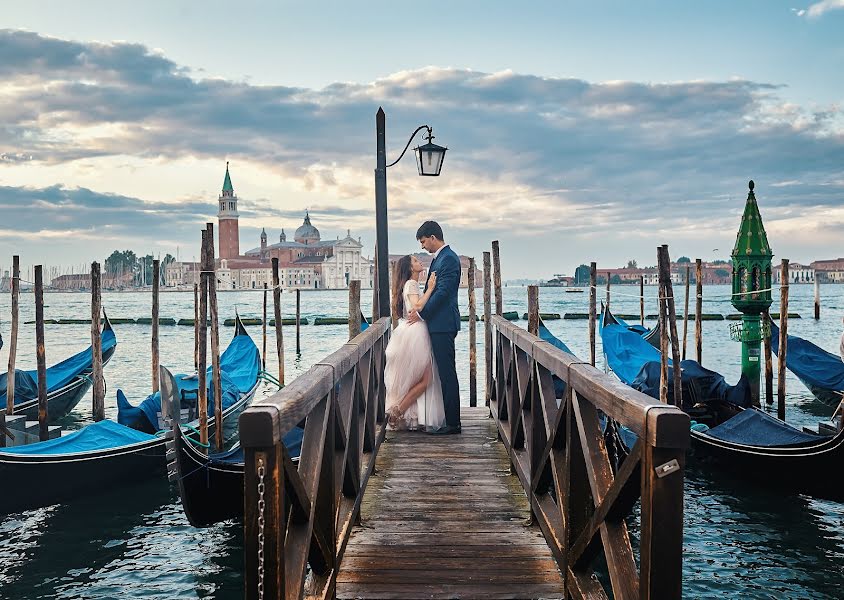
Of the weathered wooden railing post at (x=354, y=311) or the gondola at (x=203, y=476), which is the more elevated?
the weathered wooden railing post at (x=354, y=311)

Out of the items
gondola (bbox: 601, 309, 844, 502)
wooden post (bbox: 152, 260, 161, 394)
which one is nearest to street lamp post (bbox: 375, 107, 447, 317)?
gondola (bbox: 601, 309, 844, 502)

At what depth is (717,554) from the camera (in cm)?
605

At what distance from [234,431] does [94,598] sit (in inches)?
222

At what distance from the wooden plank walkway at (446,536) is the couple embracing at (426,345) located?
586 mm

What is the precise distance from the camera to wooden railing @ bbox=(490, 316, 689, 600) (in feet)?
5.53

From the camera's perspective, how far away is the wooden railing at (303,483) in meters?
1.75

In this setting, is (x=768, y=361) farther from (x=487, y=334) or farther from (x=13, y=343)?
(x=13, y=343)

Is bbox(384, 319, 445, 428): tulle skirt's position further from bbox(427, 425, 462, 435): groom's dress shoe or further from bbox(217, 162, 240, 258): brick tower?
bbox(217, 162, 240, 258): brick tower

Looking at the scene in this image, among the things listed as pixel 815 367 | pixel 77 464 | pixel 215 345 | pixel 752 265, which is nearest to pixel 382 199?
pixel 215 345

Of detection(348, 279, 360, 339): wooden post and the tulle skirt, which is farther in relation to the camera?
detection(348, 279, 360, 339): wooden post

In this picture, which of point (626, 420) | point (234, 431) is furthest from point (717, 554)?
point (234, 431)

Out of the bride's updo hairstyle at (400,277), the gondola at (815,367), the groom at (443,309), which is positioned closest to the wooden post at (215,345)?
the bride's updo hairstyle at (400,277)

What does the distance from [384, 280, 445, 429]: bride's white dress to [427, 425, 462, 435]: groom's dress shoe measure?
0.21m

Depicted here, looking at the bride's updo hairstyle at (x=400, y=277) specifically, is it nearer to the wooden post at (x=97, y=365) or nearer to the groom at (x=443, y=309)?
the groom at (x=443, y=309)
